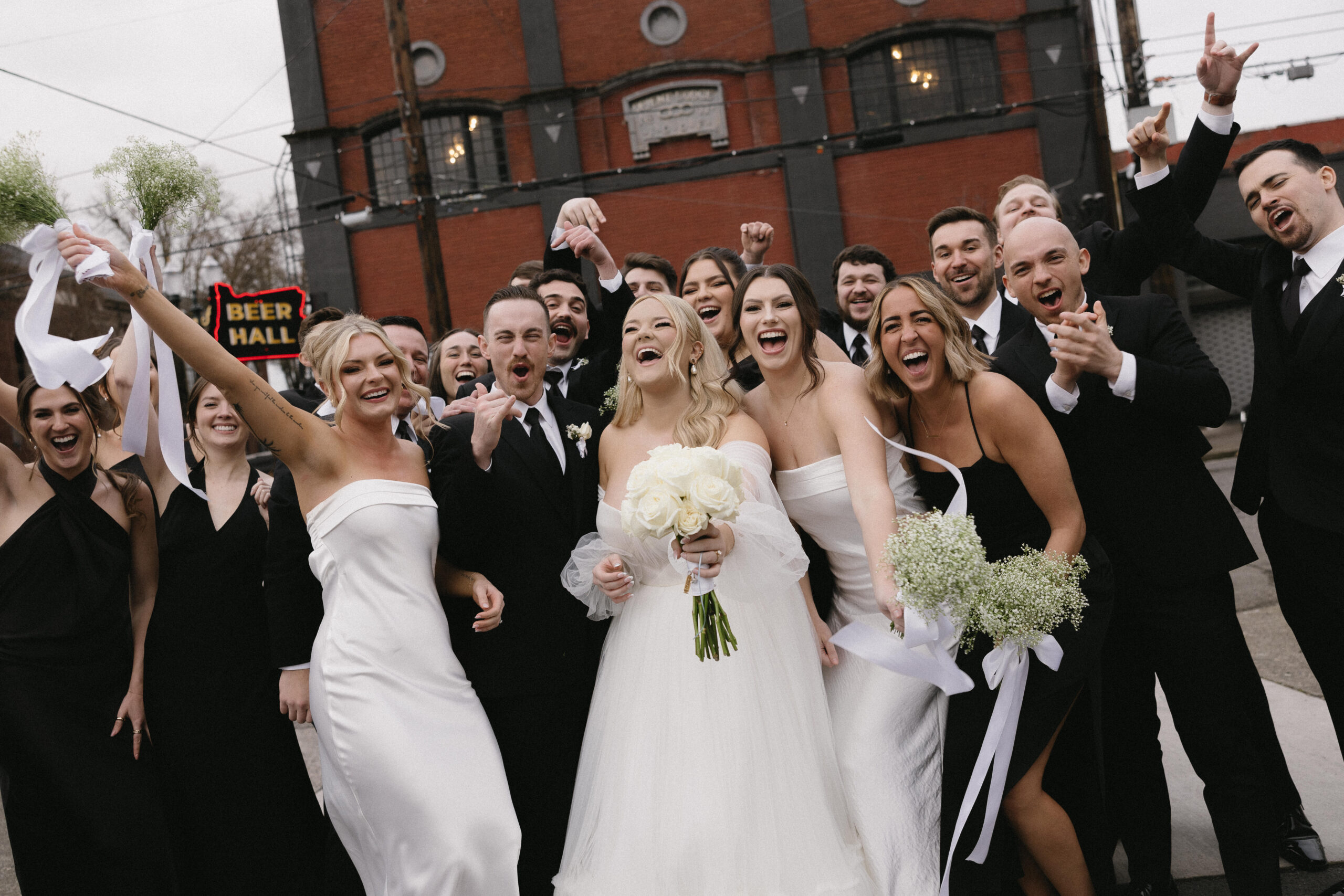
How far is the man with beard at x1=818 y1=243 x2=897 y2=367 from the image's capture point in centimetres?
491

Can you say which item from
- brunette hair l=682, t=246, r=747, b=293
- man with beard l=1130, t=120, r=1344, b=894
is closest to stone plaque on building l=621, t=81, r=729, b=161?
brunette hair l=682, t=246, r=747, b=293

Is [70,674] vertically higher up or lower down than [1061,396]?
lower down

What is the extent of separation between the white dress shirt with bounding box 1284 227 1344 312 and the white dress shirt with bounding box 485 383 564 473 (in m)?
2.82

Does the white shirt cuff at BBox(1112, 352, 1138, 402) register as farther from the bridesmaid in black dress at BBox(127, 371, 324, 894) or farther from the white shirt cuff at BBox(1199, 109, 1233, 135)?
the bridesmaid in black dress at BBox(127, 371, 324, 894)

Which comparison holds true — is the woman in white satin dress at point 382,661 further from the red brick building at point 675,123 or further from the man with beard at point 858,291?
the red brick building at point 675,123

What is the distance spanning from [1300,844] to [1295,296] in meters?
2.17

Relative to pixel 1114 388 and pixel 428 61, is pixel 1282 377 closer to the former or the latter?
pixel 1114 388

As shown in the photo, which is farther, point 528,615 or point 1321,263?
point 528,615

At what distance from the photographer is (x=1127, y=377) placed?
129 inches

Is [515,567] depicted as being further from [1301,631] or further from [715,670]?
[1301,631]

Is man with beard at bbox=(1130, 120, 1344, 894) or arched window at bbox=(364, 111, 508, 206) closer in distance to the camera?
man with beard at bbox=(1130, 120, 1344, 894)

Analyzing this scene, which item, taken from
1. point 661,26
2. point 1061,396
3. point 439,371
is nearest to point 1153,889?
point 1061,396

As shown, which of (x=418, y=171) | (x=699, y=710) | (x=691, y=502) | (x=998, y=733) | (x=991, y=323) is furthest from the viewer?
(x=418, y=171)

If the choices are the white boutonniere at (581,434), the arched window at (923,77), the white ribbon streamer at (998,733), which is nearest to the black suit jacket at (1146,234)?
the white ribbon streamer at (998,733)
